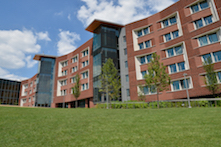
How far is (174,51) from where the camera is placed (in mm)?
34031

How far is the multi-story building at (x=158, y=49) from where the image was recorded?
96.5 feet

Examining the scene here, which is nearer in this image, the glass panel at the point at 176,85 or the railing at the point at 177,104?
the railing at the point at 177,104

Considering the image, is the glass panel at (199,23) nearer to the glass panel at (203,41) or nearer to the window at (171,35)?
the glass panel at (203,41)

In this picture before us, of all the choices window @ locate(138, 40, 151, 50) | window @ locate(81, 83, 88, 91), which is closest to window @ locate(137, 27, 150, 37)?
window @ locate(138, 40, 151, 50)

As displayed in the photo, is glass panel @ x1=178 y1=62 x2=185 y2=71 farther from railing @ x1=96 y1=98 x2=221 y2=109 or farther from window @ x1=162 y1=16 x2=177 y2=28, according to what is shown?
window @ x1=162 y1=16 x2=177 y2=28

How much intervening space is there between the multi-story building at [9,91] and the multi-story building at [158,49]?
46282 mm

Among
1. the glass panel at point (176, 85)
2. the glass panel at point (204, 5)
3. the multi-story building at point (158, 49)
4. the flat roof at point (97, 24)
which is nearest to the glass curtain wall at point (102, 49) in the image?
the multi-story building at point (158, 49)

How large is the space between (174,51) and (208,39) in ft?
21.1

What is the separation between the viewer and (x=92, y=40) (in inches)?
1907

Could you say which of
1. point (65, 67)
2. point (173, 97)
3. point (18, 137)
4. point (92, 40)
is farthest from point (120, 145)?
point (65, 67)

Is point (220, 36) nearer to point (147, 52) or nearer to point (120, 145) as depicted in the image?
point (147, 52)

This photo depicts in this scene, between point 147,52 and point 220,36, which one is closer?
point 220,36

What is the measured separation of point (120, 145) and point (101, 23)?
40843 mm

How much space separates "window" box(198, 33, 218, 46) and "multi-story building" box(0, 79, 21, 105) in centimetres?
8891
